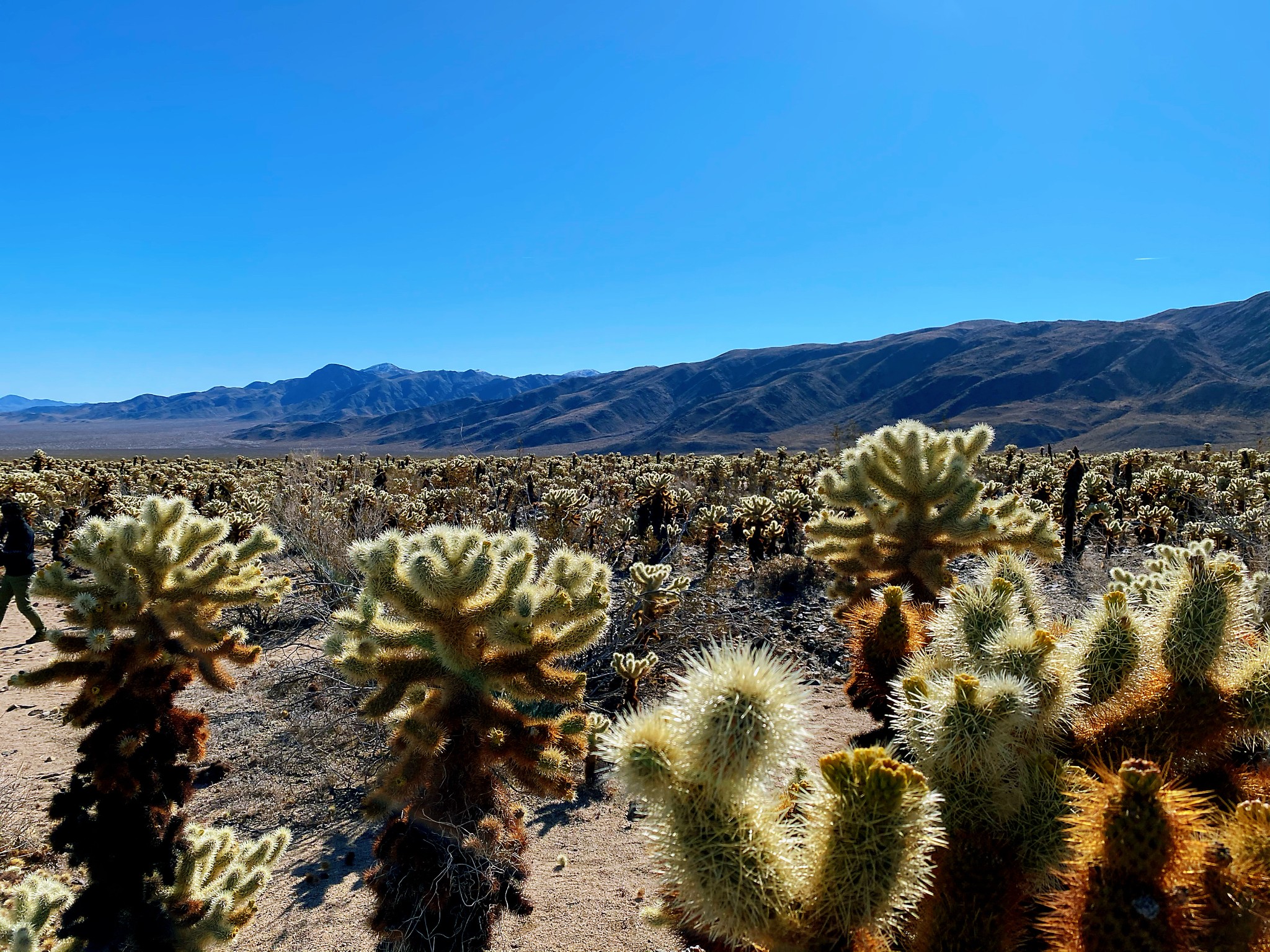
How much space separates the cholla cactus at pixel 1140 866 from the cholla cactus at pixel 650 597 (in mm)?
4859

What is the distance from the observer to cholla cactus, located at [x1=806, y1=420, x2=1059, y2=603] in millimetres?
5457

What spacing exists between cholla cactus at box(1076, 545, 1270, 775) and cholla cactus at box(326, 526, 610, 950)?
220 centimetres

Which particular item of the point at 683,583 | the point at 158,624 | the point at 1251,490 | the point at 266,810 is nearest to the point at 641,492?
the point at 683,583

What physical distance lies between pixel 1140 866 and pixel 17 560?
11.8m

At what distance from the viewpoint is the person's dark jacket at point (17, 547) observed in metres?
8.54

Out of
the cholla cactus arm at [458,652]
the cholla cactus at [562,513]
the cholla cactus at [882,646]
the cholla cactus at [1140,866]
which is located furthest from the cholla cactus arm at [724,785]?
the cholla cactus at [562,513]

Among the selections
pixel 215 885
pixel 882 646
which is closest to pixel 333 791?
pixel 215 885

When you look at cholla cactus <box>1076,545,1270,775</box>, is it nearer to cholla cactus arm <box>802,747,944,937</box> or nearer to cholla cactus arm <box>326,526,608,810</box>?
cholla cactus arm <box>802,747,944,937</box>

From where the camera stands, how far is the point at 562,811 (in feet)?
17.6

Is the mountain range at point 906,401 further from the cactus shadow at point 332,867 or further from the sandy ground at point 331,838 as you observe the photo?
the cactus shadow at point 332,867

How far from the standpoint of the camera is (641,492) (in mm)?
13750

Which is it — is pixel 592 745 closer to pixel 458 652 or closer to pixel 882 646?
pixel 458 652

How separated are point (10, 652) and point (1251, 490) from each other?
21.3 metres

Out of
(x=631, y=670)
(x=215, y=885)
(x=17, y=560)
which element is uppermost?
(x=17, y=560)
